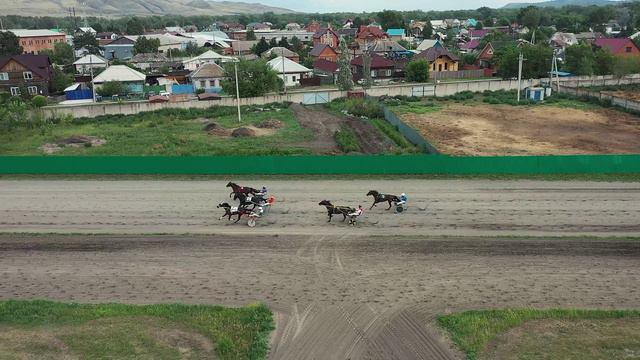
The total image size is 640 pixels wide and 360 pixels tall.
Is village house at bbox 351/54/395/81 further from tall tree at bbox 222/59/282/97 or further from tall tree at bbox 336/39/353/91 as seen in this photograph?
tall tree at bbox 222/59/282/97

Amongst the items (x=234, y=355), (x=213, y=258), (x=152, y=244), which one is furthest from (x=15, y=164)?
(x=234, y=355)

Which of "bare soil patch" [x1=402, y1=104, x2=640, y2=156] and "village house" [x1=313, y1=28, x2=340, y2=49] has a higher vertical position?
"village house" [x1=313, y1=28, x2=340, y2=49]

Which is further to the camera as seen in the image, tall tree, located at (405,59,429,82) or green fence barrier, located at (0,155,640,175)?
tall tree, located at (405,59,429,82)

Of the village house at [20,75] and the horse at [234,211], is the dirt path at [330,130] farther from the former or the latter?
the village house at [20,75]

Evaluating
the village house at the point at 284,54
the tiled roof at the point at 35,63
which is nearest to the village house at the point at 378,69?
the village house at the point at 284,54

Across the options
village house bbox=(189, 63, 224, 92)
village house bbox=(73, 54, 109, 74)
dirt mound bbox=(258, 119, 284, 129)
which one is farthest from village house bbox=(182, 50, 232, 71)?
dirt mound bbox=(258, 119, 284, 129)

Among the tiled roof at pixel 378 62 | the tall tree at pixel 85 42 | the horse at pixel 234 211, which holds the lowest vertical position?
the horse at pixel 234 211

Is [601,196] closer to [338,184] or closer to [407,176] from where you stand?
[407,176]
